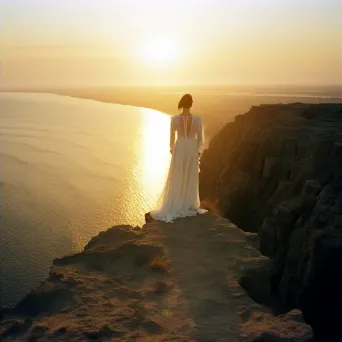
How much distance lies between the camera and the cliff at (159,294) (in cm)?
598

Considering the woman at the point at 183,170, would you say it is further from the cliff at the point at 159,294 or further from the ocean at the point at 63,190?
the ocean at the point at 63,190

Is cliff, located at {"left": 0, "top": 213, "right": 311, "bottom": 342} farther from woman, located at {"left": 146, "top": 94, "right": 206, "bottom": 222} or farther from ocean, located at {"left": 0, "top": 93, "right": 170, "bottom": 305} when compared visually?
ocean, located at {"left": 0, "top": 93, "right": 170, "bottom": 305}

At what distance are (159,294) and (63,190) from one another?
1042 inches

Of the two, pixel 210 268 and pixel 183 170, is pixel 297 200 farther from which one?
pixel 210 268

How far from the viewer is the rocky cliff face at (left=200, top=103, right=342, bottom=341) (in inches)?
308

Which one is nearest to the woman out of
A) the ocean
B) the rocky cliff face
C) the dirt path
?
the dirt path

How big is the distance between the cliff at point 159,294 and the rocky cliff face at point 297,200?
92cm

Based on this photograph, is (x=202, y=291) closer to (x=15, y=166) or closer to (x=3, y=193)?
(x=3, y=193)

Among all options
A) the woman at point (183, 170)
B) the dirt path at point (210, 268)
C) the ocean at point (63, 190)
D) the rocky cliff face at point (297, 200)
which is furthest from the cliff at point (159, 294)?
the ocean at point (63, 190)

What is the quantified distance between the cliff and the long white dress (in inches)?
44.6

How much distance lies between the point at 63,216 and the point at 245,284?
20.9 meters

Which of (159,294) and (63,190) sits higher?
(159,294)

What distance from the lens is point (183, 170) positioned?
1110 cm

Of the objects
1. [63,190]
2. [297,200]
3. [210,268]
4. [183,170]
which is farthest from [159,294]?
[63,190]
